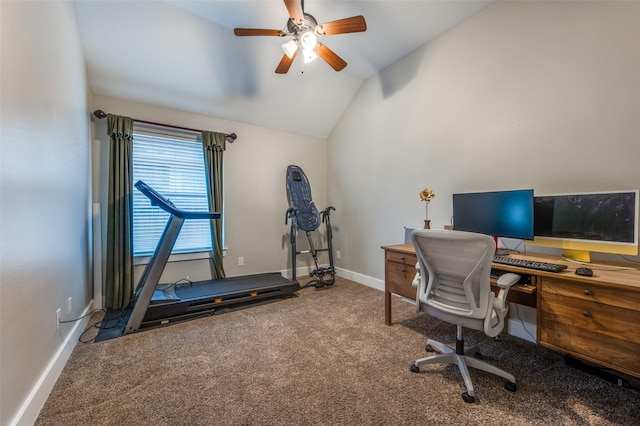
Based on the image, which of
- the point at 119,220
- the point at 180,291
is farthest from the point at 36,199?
the point at 180,291

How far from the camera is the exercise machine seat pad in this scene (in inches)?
156

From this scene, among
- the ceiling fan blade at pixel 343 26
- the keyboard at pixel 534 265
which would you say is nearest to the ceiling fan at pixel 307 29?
the ceiling fan blade at pixel 343 26

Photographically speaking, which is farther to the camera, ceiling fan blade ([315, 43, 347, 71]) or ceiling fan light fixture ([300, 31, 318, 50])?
ceiling fan blade ([315, 43, 347, 71])

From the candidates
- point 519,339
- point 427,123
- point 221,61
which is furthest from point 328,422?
point 221,61

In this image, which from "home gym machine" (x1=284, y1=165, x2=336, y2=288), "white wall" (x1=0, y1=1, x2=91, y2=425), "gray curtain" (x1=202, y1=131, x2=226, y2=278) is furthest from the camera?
"home gym machine" (x1=284, y1=165, x2=336, y2=288)

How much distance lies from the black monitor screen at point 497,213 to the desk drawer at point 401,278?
→ 623mm

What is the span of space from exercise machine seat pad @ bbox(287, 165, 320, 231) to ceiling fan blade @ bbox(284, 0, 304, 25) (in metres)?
2.28

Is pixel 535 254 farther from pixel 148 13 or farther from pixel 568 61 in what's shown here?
pixel 148 13

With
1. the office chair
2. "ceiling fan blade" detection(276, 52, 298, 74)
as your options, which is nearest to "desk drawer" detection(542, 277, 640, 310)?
the office chair

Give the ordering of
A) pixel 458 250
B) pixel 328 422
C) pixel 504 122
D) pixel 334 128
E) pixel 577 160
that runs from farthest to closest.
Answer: pixel 334 128 < pixel 504 122 < pixel 577 160 < pixel 458 250 < pixel 328 422

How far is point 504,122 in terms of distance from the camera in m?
2.39

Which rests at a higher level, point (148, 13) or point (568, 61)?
point (148, 13)

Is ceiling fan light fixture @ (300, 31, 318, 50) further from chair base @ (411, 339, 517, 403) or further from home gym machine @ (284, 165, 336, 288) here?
chair base @ (411, 339, 517, 403)

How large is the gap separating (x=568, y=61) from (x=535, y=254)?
1.53 m
